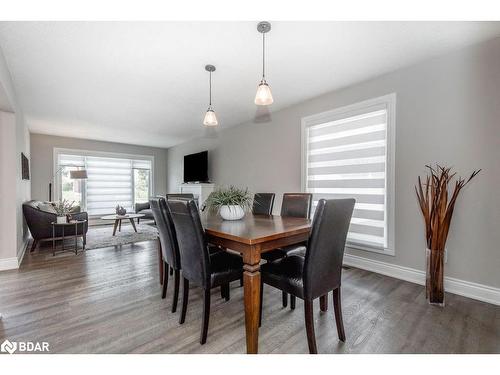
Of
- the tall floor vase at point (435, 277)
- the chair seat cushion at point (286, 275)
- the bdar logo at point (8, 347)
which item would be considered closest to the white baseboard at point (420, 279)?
the tall floor vase at point (435, 277)

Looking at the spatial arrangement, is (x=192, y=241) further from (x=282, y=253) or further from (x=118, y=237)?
(x=118, y=237)

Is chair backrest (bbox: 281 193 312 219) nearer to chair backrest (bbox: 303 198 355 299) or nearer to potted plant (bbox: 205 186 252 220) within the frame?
potted plant (bbox: 205 186 252 220)

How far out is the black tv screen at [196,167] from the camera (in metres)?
5.82

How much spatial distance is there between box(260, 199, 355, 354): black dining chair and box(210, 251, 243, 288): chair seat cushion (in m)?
0.23

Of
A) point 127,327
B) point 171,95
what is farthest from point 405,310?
point 171,95

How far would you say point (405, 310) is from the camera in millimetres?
2020

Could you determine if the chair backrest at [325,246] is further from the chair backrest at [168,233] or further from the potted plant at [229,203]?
the chair backrest at [168,233]

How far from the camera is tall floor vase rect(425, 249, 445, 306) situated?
6.96ft

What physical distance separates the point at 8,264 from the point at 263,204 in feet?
10.8

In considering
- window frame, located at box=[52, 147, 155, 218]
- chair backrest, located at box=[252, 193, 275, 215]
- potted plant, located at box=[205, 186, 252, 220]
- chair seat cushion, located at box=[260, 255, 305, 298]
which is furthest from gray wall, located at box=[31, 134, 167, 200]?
chair seat cushion, located at box=[260, 255, 305, 298]

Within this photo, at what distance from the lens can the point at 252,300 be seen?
1434 mm

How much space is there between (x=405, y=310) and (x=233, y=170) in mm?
3835

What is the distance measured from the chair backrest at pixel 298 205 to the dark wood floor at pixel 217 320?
860 millimetres
